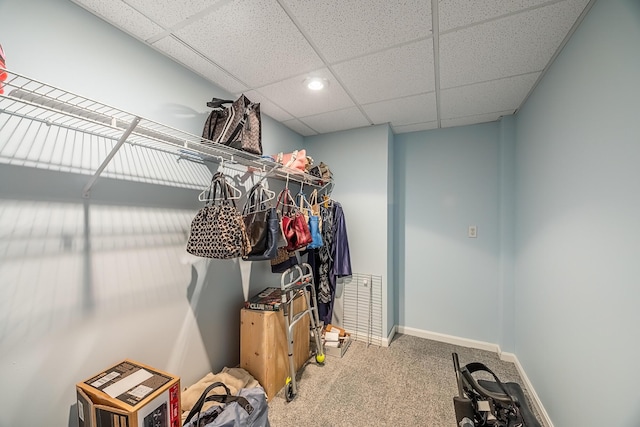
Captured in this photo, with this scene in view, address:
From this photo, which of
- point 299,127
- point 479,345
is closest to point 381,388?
point 479,345

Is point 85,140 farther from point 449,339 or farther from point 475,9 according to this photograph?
point 449,339

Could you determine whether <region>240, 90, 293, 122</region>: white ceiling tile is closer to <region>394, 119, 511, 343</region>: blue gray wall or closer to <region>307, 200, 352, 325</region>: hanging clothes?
<region>307, 200, 352, 325</region>: hanging clothes

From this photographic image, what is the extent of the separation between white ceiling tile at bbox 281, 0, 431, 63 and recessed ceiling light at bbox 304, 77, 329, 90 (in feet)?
1.00

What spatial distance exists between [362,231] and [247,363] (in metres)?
1.67

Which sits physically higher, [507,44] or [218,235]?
[507,44]

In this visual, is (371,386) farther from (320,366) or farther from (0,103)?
(0,103)

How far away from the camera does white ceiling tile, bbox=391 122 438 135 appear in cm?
274

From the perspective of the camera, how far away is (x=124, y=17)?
51.4 inches

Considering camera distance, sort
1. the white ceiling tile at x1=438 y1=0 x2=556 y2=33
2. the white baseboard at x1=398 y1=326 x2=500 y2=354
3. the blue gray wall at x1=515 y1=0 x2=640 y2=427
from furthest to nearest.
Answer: the white baseboard at x1=398 y1=326 x2=500 y2=354 < the white ceiling tile at x1=438 y1=0 x2=556 y2=33 < the blue gray wall at x1=515 y1=0 x2=640 y2=427

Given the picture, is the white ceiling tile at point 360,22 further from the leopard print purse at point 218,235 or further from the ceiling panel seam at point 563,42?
the leopard print purse at point 218,235

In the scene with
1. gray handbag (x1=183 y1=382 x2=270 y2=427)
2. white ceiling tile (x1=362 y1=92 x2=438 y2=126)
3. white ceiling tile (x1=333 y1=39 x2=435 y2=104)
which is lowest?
gray handbag (x1=183 y1=382 x2=270 y2=427)

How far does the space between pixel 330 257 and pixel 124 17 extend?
2.41 meters

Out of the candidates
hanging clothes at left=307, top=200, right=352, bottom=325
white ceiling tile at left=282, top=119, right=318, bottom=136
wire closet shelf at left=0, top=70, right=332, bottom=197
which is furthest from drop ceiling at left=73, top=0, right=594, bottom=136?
hanging clothes at left=307, top=200, right=352, bottom=325

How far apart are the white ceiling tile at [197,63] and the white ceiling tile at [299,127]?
2.44 ft
